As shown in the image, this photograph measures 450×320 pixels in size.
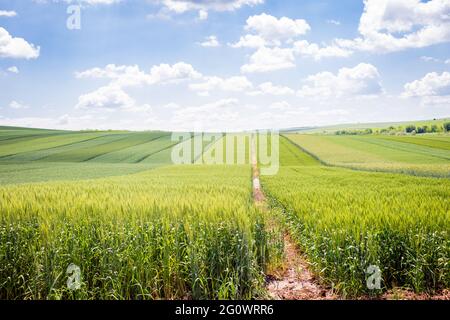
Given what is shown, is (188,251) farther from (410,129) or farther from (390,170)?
(410,129)

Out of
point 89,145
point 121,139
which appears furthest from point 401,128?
point 89,145

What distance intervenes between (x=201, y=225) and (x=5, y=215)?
15.3 feet

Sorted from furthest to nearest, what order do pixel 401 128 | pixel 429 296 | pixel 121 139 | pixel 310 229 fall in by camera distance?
pixel 401 128
pixel 121 139
pixel 310 229
pixel 429 296

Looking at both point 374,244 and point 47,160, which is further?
point 47,160

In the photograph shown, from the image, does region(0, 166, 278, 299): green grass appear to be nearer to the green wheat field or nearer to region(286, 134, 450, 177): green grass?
the green wheat field

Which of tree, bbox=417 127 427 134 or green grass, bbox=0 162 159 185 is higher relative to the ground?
tree, bbox=417 127 427 134

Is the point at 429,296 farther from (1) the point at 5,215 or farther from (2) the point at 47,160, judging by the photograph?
(2) the point at 47,160

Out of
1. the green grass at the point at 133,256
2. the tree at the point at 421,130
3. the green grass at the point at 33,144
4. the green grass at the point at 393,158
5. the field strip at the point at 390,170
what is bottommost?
the field strip at the point at 390,170

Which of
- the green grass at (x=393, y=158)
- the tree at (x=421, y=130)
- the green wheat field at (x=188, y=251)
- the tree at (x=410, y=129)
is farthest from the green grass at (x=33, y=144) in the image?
the tree at (x=410, y=129)

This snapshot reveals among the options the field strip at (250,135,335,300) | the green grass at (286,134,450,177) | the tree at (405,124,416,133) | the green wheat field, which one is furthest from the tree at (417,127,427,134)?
the field strip at (250,135,335,300)

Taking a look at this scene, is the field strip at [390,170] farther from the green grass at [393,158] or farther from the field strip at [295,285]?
the field strip at [295,285]

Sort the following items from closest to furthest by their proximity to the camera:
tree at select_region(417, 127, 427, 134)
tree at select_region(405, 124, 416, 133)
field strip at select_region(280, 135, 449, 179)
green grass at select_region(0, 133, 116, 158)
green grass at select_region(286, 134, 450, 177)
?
field strip at select_region(280, 135, 449, 179) < green grass at select_region(286, 134, 450, 177) < green grass at select_region(0, 133, 116, 158) < tree at select_region(417, 127, 427, 134) < tree at select_region(405, 124, 416, 133)

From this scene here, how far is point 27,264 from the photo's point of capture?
5953mm
